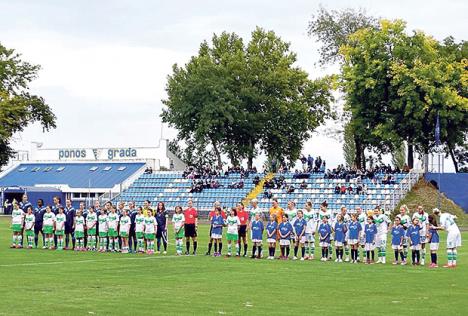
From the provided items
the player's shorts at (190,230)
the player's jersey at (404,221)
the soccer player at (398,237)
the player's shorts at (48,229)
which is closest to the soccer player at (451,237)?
the soccer player at (398,237)

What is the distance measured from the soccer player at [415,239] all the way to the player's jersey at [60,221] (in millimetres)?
13873

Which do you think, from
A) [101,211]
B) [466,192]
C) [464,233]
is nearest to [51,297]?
[101,211]

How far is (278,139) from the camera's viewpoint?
82062 mm

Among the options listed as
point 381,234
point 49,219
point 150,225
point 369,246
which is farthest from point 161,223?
point 381,234

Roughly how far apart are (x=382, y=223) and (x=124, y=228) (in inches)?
385

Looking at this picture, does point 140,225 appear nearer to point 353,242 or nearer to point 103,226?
point 103,226

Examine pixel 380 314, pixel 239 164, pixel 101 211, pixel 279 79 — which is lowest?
pixel 380 314

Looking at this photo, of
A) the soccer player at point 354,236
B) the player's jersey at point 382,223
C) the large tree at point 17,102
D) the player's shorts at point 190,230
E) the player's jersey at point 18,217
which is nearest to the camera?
the soccer player at point 354,236

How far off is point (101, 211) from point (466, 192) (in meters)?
36.7

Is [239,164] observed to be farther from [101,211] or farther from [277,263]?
[277,263]

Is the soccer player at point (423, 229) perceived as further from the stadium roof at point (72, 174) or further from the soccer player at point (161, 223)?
the stadium roof at point (72, 174)

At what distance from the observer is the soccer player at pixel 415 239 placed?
30986 mm

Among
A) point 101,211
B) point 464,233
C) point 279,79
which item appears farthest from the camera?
point 279,79

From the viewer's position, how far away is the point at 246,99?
→ 265ft
